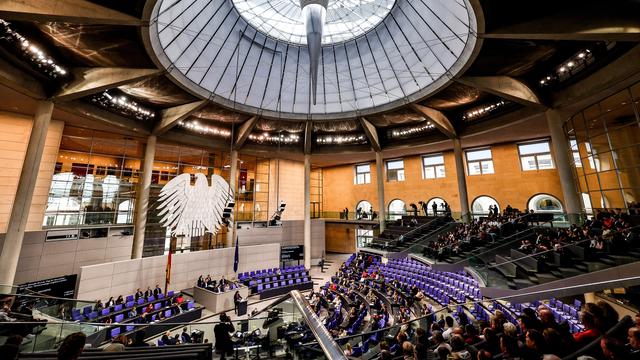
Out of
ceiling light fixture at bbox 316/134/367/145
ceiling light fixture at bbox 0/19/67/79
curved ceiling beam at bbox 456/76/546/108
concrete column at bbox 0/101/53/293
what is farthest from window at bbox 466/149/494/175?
concrete column at bbox 0/101/53/293

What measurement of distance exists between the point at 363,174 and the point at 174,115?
2114 cm

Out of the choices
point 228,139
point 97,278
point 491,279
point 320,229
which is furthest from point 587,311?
point 320,229

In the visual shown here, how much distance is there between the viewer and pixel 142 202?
17469 mm

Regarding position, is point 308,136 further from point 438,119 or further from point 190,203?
point 190,203

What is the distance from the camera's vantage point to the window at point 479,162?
23.1m

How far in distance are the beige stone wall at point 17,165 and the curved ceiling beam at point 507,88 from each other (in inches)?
934

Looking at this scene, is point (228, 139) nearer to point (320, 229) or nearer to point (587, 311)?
point (320, 229)

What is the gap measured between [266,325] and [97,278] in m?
14.3

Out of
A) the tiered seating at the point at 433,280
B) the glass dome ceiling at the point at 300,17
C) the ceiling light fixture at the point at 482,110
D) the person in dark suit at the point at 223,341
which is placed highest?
the glass dome ceiling at the point at 300,17

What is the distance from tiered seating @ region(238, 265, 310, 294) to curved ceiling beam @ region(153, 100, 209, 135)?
12.4 metres

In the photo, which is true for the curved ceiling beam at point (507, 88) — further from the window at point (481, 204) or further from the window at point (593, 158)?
the window at point (481, 204)

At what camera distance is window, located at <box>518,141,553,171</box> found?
20391 mm

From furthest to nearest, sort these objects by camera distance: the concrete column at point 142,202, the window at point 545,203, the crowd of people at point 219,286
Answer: the window at point 545,203 < the concrete column at point 142,202 < the crowd of people at point 219,286

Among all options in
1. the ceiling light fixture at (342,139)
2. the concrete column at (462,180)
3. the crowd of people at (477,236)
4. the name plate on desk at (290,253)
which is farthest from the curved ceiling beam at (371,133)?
the name plate on desk at (290,253)
